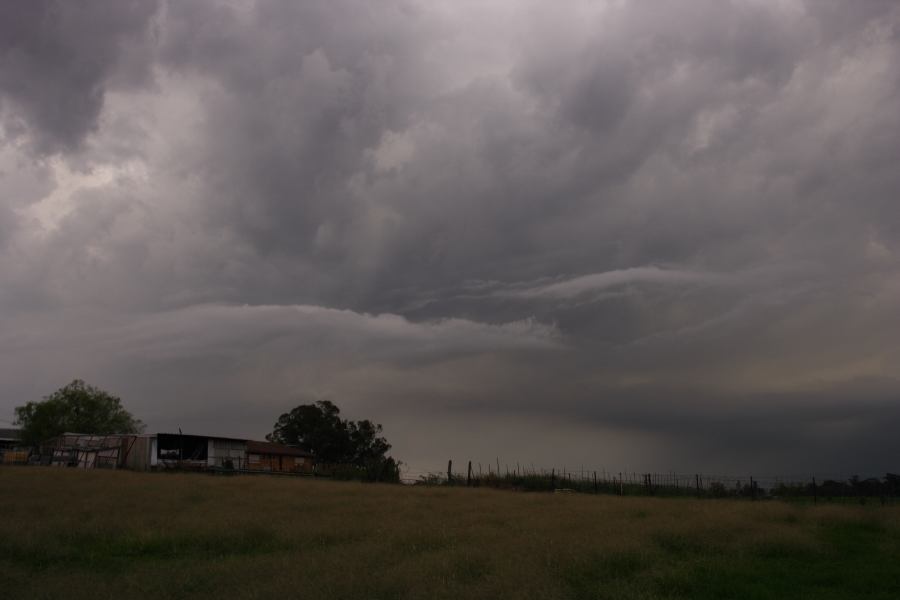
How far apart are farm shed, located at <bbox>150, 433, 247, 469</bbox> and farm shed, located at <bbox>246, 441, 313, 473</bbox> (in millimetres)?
1997

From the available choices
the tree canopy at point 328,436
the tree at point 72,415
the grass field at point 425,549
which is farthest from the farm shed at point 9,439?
the grass field at point 425,549

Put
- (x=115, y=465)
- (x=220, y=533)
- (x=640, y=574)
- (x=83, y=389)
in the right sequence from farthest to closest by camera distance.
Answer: (x=83, y=389), (x=115, y=465), (x=220, y=533), (x=640, y=574)

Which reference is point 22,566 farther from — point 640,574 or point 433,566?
point 640,574

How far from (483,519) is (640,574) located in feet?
28.3

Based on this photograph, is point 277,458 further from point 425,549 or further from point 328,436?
point 425,549

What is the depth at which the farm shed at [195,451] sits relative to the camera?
4634 centimetres

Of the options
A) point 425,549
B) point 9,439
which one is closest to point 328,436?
point 9,439

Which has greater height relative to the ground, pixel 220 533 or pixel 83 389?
pixel 83 389

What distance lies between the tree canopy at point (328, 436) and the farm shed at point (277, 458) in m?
7.69

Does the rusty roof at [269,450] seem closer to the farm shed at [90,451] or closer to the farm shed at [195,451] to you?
the farm shed at [195,451]

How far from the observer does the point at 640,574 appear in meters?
12.2

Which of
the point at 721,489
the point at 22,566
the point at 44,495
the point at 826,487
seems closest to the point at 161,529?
the point at 22,566

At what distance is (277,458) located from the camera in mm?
62594

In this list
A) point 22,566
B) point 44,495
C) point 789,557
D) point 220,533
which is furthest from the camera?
point 44,495
